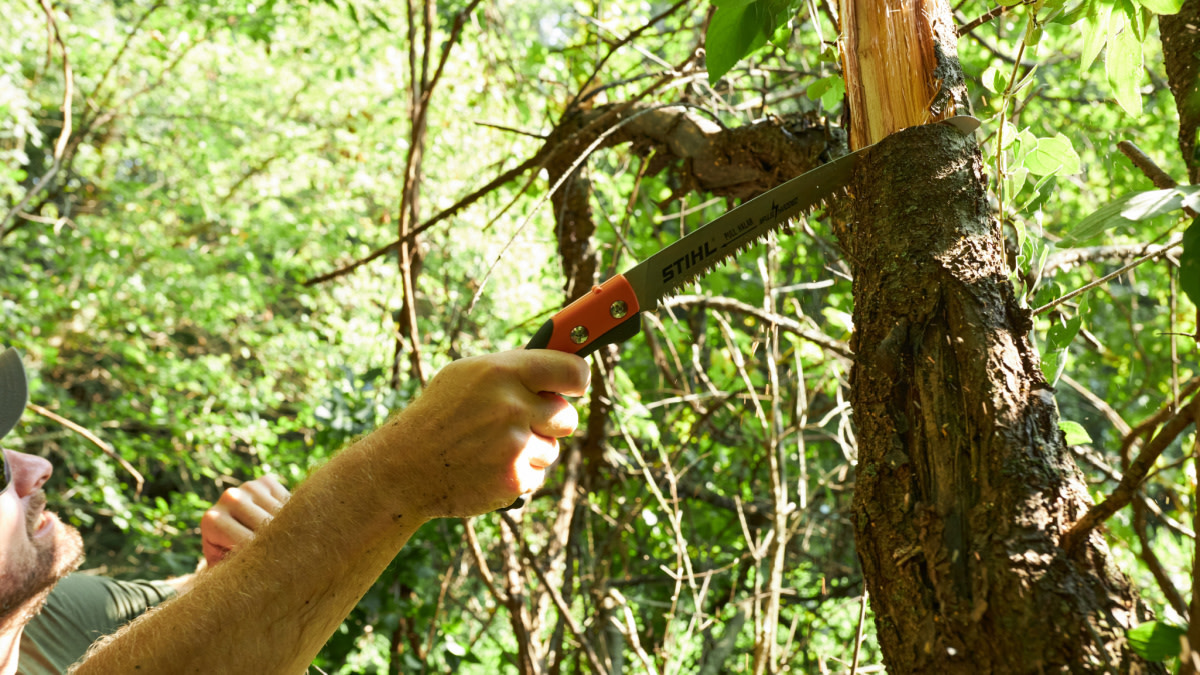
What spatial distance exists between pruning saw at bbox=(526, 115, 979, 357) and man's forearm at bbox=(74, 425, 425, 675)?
0.34 metres

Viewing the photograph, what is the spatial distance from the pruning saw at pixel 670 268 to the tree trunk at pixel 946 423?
0.11 meters

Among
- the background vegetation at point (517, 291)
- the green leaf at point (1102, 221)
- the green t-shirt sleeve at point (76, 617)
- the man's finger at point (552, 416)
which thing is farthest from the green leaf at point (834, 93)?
the green t-shirt sleeve at point (76, 617)

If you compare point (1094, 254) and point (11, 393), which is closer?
point (1094, 254)

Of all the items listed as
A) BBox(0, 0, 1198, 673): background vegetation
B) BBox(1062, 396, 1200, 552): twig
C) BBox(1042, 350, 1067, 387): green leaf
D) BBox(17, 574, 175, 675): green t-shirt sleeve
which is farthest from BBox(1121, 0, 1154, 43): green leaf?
BBox(17, 574, 175, 675): green t-shirt sleeve

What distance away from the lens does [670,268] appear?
1283 millimetres

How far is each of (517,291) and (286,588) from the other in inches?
207

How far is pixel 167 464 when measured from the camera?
640 cm

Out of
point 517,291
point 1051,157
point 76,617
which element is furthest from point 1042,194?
point 517,291

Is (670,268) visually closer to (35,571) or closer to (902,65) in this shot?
(902,65)

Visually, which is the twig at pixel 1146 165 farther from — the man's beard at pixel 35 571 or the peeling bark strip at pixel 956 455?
the man's beard at pixel 35 571

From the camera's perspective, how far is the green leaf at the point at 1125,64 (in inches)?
40.6

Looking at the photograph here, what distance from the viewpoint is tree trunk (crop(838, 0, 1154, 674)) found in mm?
754

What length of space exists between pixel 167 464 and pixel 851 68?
6833 mm

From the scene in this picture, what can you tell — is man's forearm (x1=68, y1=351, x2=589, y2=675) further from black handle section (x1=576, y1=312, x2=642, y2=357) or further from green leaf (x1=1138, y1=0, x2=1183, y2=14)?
green leaf (x1=1138, y1=0, x2=1183, y2=14)
